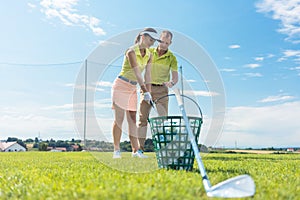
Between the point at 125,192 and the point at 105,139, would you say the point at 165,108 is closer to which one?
the point at 105,139

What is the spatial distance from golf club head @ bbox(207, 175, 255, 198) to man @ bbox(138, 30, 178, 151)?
170 cm

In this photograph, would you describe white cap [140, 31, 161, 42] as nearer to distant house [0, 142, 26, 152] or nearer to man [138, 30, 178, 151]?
man [138, 30, 178, 151]

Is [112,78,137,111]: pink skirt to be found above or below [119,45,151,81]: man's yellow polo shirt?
below

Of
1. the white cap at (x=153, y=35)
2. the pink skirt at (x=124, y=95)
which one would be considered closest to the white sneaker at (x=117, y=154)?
the pink skirt at (x=124, y=95)

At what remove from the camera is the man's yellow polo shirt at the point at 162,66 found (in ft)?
13.8

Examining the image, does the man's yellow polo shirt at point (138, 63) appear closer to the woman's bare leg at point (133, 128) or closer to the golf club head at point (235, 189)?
the woman's bare leg at point (133, 128)

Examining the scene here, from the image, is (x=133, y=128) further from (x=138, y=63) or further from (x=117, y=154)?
(x=138, y=63)

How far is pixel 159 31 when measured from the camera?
3.92 m

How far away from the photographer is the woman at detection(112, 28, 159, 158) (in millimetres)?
4008

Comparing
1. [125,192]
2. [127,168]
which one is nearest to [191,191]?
[125,192]

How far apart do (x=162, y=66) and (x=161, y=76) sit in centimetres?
16

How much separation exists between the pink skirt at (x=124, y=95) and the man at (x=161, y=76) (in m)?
0.12

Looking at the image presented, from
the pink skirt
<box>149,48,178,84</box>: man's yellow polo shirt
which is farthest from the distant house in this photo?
<box>149,48,178,84</box>: man's yellow polo shirt

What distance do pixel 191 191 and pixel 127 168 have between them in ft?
4.03
